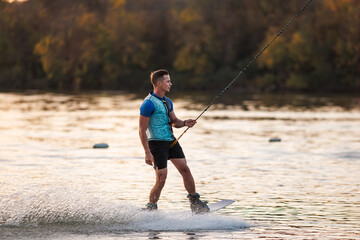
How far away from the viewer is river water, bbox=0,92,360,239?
10.3 meters

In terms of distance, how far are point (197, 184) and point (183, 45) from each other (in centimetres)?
9131

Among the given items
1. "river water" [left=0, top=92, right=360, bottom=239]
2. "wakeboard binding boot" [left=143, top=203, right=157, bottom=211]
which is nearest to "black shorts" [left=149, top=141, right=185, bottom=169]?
"wakeboard binding boot" [left=143, top=203, right=157, bottom=211]

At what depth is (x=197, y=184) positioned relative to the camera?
577 inches

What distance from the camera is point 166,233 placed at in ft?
32.8

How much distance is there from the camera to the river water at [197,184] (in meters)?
10.3

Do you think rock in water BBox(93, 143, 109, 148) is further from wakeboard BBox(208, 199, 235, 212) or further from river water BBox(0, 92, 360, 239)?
wakeboard BBox(208, 199, 235, 212)

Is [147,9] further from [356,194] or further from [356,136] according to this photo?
[356,194]

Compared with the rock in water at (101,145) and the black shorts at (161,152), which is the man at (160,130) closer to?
the black shorts at (161,152)

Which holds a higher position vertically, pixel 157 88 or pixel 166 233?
pixel 157 88

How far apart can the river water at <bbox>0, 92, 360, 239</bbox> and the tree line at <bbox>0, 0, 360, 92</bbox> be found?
58.7 metres

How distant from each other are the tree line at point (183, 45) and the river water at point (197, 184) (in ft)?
193

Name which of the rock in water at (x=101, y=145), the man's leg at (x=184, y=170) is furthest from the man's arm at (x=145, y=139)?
the rock in water at (x=101, y=145)

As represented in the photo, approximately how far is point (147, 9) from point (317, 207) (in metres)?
115

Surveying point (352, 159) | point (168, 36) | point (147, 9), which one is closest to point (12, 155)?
point (352, 159)
